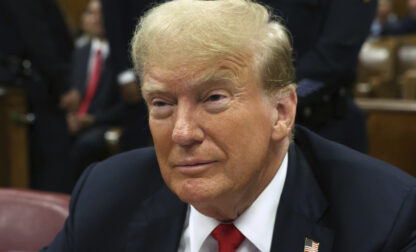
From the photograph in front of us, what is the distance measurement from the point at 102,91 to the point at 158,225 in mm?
3631

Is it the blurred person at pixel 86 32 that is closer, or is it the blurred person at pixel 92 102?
the blurred person at pixel 92 102

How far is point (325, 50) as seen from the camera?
2312 millimetres

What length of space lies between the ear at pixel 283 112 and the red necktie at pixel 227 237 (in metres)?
0.23

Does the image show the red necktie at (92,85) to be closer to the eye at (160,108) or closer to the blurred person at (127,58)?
the blurred person at (127,58)

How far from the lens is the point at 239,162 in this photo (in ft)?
4.25

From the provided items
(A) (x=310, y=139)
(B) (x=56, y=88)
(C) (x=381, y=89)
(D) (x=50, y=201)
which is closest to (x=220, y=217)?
(A) (x=310, y=139)

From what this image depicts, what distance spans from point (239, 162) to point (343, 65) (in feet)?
3.96

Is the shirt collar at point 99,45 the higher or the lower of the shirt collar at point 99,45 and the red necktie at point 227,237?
the lower

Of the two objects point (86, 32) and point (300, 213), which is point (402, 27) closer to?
point (86, 32)

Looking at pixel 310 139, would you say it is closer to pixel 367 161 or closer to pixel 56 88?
pixel 367 161

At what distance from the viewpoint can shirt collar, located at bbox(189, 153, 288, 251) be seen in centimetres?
142

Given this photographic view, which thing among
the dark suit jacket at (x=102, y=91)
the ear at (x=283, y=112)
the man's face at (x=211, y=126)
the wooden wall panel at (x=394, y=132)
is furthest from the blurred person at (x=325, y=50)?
the dark suit jacket at (x=102, y=91)

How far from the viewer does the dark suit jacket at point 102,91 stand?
15.7 feet

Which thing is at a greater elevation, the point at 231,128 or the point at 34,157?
the point at 231,128
